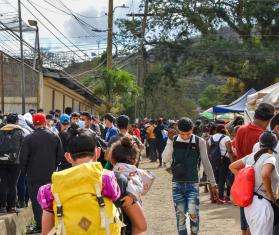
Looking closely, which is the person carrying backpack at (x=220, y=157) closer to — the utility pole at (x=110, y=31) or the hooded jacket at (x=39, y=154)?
the hooded jacket at (x=39, y=154)

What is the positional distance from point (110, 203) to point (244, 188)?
283cm

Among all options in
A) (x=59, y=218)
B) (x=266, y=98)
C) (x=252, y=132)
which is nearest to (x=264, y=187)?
(x=252, y=132)

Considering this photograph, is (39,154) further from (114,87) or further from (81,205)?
(114,87)

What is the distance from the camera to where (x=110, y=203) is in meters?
4.20

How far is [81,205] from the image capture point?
407cm

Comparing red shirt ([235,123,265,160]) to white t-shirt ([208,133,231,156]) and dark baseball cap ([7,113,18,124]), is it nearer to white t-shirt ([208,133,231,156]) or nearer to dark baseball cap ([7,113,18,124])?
dark baseball cap ([7,113,18,124])

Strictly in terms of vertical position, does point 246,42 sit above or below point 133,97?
above

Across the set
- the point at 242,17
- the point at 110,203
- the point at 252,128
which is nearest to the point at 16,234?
the point at 252,128

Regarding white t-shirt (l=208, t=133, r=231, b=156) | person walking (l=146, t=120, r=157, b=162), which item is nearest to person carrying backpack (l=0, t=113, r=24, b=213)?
white t-shirt (l=208, t=133, r=231, b=156)

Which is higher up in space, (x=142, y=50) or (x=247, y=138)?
(x=142, y=50)

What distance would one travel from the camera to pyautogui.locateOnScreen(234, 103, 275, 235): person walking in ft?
25.8

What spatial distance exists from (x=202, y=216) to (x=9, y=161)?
4034 millimetres

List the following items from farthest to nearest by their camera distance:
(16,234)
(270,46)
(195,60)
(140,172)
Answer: (195,60) < (270,46) < (16,234) < (140,172)

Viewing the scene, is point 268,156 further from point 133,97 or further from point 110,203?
point 133,97
